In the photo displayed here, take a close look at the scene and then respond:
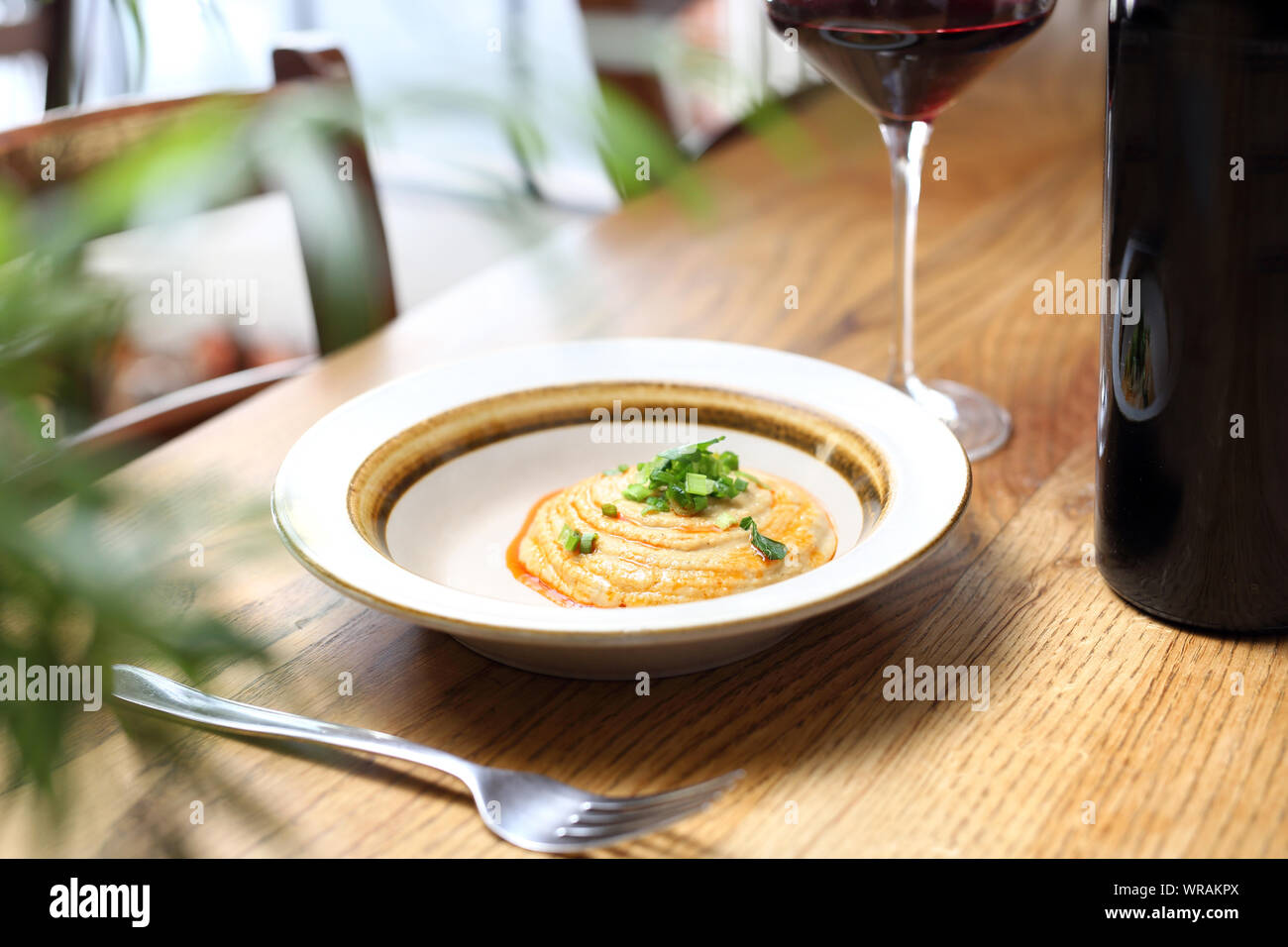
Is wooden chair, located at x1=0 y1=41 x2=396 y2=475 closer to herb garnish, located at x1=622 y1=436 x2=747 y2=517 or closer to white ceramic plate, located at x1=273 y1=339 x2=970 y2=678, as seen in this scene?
white ceramic plate, located at x1=273 y1=339 x2=970 y2=678

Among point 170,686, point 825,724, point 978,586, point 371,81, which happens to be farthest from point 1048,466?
point 371,81

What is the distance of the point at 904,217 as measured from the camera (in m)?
1.16

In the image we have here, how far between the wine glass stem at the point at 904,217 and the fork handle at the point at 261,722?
678 millimetres

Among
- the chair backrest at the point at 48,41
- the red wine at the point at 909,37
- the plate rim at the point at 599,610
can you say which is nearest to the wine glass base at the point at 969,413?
the plate rim at the point at 599,610

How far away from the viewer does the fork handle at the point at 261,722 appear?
706 mm

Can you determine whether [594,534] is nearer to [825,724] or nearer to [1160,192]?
[825,724]

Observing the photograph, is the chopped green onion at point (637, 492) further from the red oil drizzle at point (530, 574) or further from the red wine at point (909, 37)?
the red wine at point (909, 37)

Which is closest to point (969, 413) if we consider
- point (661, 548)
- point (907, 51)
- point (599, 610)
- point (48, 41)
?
point (907, 51)

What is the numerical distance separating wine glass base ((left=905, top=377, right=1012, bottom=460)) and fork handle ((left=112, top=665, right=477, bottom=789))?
2.10 ft

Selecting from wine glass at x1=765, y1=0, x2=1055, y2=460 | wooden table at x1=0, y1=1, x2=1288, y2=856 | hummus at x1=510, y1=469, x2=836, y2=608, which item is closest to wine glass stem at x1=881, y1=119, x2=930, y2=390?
wine glass at x1=765, y1=0, x2=1055, y2=460

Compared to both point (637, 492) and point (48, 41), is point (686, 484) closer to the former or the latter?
point (637, 492)

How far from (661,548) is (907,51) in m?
0.50

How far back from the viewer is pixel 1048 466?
1124 millimetres

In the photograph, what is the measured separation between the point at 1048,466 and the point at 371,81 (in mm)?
962
